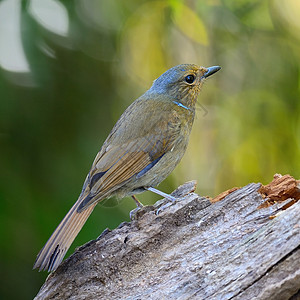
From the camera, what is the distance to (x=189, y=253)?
10.2ft

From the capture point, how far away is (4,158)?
4.66 metres

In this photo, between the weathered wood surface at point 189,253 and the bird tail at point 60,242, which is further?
the bird tail at point 60,242

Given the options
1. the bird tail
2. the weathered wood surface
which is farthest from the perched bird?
the weathered wood surface

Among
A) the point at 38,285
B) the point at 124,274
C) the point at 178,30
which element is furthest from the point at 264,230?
the point at 178,30

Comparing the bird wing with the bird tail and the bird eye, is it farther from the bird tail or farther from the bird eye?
the bird eye

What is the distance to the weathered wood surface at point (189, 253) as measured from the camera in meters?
2.80

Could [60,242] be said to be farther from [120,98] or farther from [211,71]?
[120,98]

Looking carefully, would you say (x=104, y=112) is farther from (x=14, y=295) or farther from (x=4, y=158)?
(x=14, y=295)

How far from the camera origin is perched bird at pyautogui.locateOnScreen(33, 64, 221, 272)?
353 cm

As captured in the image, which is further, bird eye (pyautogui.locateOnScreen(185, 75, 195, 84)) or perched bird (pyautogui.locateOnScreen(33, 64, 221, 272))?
bird eye (pyautogui.locateOnScreen(185, 75, 195, 84))

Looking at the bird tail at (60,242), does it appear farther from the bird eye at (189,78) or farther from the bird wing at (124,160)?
the bird eye at (189,78)

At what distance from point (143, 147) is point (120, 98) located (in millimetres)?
1940

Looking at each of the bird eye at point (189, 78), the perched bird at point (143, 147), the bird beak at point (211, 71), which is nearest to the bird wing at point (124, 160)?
the perched bird at point (143, 147)

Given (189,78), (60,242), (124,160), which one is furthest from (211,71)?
(60,242)
